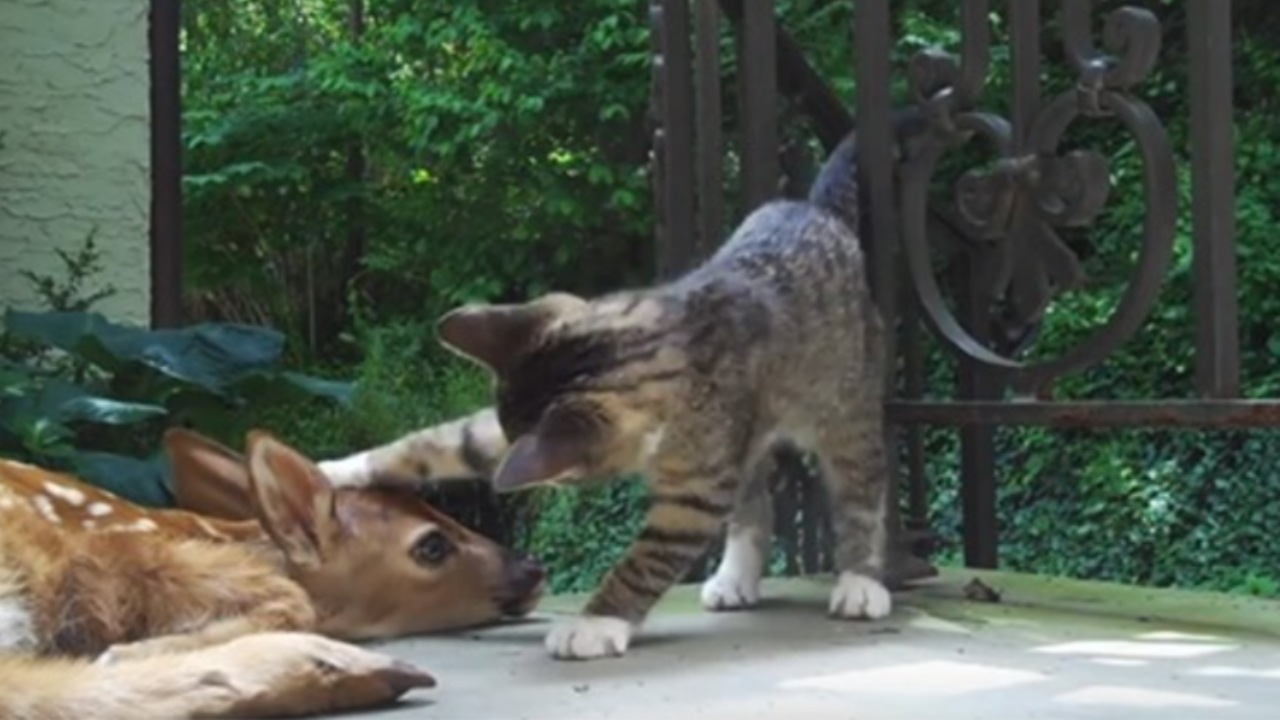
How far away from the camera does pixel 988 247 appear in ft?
11.1

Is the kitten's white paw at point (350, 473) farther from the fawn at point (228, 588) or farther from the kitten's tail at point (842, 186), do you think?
the kitten's tail at point (842, 186)

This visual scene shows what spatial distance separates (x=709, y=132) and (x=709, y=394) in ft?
2.69

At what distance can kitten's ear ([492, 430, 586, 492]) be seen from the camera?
263cm

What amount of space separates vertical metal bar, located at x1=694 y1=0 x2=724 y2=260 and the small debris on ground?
0.79m

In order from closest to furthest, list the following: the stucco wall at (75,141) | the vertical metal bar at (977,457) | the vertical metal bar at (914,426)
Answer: the vertical metal bar at (977,457) < the vertical metal bar at (914,426) < the stucco wall at (75,141)

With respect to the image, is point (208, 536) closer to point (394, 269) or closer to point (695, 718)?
point (695, 718)


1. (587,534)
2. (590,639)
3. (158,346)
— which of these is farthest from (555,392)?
(587,534)

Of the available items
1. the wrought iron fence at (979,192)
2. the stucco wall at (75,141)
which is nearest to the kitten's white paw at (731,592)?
the wrought iron fence at (979,192)

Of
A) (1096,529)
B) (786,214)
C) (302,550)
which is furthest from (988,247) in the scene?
(1096,529)

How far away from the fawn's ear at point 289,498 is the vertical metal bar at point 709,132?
97cm

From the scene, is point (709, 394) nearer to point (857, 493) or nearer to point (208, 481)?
point (857, 493)

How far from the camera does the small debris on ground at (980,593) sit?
321 centimetres

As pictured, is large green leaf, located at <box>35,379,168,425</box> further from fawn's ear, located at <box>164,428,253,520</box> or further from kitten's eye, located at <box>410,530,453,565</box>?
kitten's eye, located at <box>410,530,453,565</box>

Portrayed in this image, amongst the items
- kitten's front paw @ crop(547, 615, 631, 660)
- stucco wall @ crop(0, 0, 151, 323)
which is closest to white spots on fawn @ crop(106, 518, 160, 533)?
kitten's front paw @ crop(547, 615, 631, 660)
